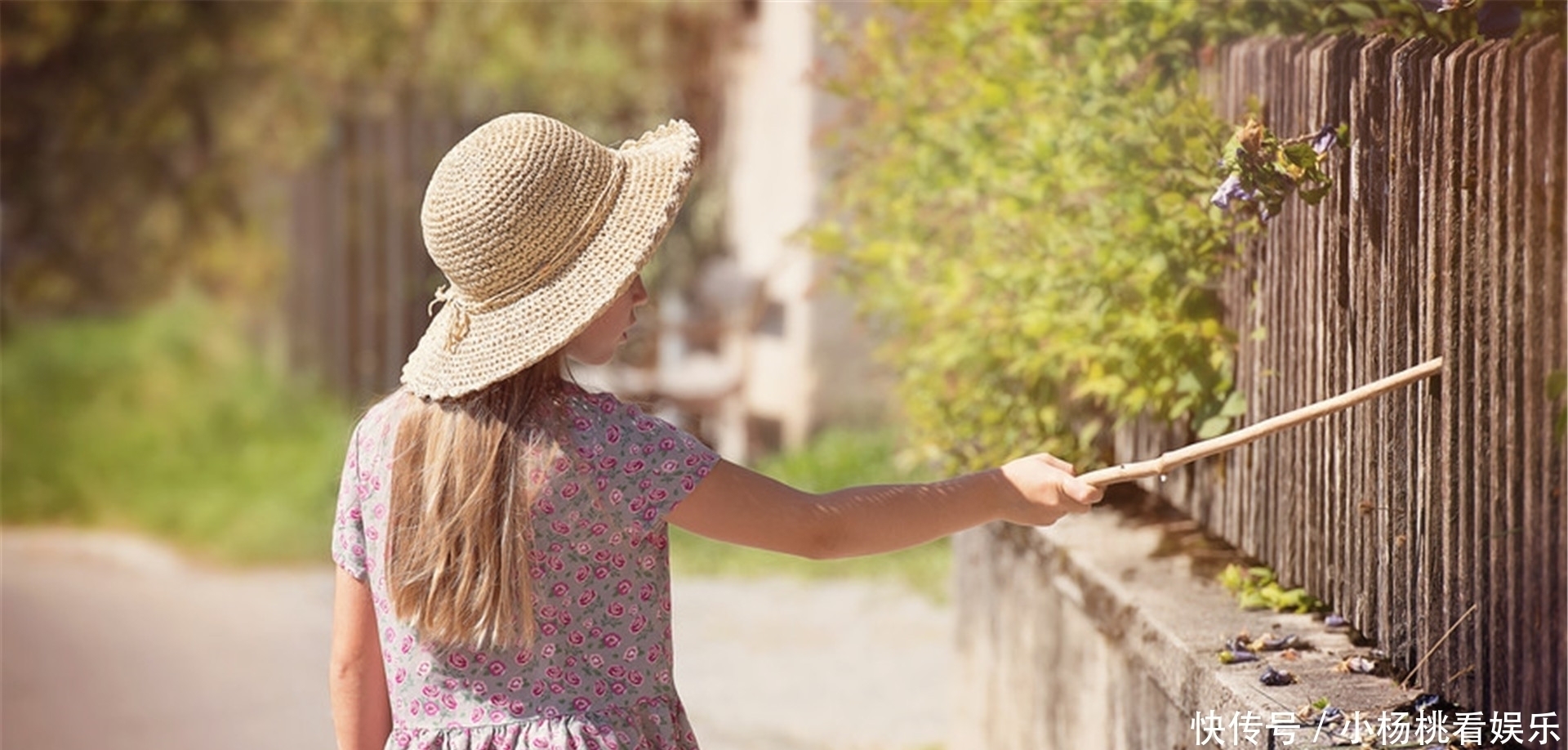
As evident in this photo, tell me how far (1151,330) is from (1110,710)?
66 centimetres

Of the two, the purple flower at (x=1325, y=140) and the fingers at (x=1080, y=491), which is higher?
the purple flower at (x=1325, y=140)

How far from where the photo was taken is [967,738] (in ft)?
15.0

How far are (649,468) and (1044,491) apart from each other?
0.51 meters

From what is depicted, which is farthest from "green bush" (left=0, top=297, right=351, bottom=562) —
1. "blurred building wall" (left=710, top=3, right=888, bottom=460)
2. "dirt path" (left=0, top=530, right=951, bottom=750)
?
"blurred building wall" (left=710, top=3, right=888, bottom=460)

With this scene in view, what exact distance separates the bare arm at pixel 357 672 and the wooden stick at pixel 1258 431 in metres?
0.94

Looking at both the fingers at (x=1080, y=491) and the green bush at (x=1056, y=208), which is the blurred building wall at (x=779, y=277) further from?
the fingers at (x=1080, y=491)

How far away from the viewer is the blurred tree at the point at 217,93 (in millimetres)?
11188

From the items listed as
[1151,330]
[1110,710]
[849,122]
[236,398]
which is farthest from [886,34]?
[236,398]

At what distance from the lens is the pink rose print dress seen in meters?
2.31

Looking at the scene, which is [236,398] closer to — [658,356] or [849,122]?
[658,356]

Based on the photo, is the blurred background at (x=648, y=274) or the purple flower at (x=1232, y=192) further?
the blurred background at (x=648, y=274)

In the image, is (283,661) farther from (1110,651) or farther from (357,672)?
(357,672)

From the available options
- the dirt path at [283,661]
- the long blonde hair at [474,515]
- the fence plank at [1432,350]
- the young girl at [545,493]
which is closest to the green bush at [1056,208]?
the fence plank at [1432,350]

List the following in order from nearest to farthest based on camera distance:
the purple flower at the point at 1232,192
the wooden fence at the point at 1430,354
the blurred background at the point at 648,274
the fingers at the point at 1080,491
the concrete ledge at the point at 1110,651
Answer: the wooden fence at the point at 1430,354
the fingers at the point at 1080,491
the concrete ledge at the point at 1110,651
the purple flower at the point at 1232,192
the blurred background at the point at 648,274
